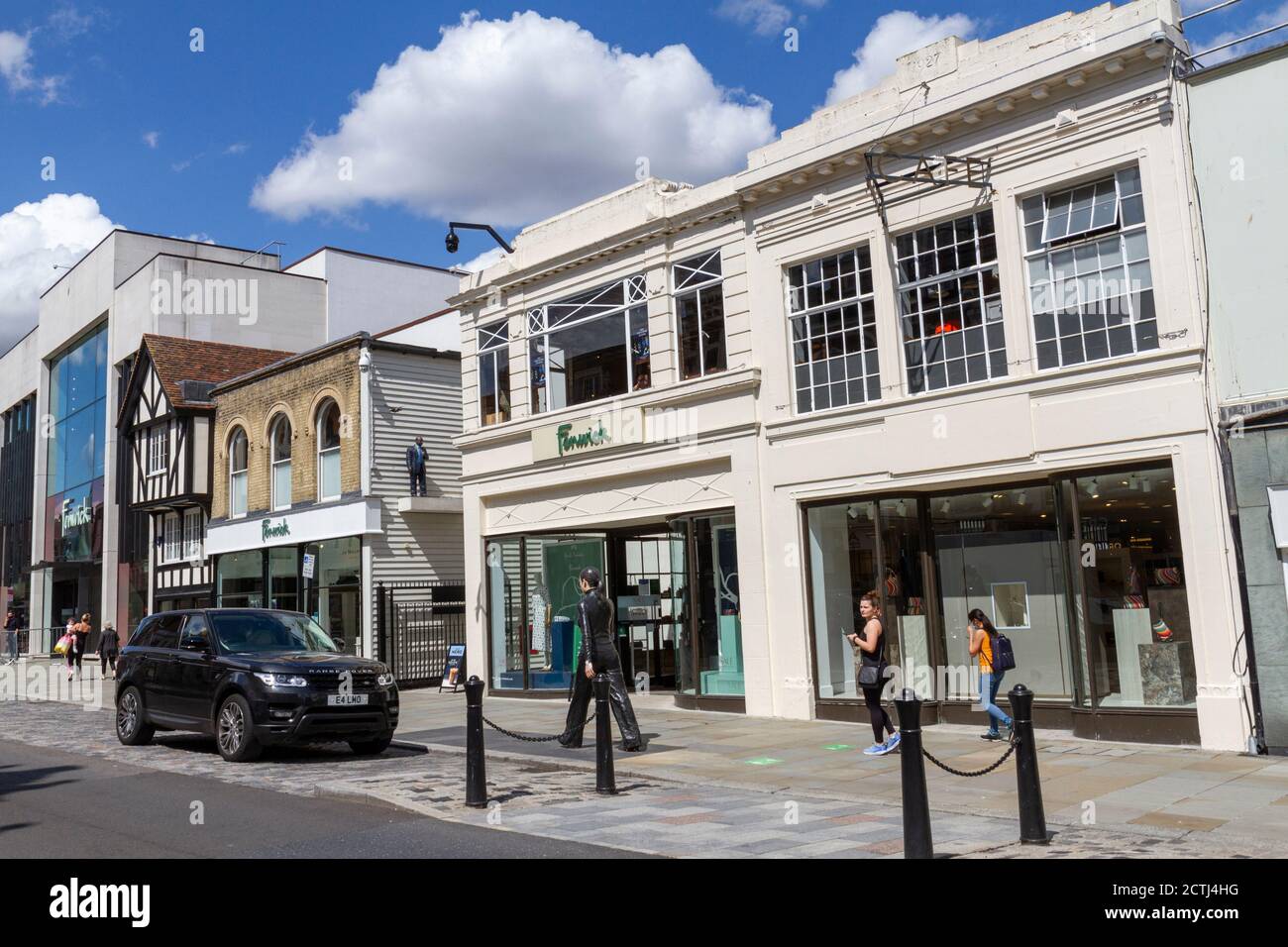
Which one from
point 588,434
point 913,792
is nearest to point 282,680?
point 588,434

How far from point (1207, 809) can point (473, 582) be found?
48.7 feet

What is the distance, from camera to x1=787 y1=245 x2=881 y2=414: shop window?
15211mm

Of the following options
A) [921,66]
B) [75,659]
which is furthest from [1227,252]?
[75,659]

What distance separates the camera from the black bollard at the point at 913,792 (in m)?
6.91

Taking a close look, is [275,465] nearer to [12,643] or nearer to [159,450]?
[159,450]

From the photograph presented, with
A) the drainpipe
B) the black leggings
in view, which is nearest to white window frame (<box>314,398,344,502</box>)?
the black leggings

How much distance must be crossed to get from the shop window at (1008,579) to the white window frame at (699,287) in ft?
14.7

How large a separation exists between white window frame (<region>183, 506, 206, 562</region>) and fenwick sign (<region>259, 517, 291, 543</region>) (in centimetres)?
397

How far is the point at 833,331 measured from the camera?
1559 cm

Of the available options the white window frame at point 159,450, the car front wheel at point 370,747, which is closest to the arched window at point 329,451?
the white window frame at point 159,450

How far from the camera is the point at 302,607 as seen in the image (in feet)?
87.0

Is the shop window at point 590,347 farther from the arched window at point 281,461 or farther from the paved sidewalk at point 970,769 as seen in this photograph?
the arched window at point 281,461

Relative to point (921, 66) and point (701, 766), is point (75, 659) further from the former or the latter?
point (921, 66)

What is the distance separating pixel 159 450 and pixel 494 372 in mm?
16377
